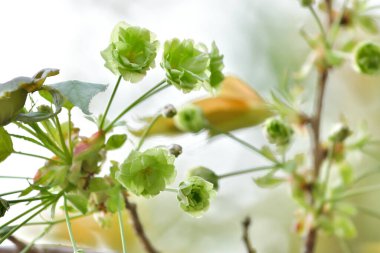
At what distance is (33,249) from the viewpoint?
778 millimetres

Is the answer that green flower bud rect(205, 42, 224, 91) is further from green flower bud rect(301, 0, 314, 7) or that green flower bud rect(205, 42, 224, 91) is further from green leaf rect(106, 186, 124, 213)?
green flower bud rect(301, 0, 314, 7)

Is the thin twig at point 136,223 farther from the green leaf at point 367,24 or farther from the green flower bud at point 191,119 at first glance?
the green leaf at point 367,24

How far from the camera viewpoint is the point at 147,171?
1.97 feet

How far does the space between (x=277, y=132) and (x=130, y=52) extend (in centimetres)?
26

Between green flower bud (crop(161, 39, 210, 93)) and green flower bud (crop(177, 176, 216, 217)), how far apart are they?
3.1 inches

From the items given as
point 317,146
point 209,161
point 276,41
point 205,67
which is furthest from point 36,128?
point 276,41

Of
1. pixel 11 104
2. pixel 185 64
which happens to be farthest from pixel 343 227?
pixel 11 104

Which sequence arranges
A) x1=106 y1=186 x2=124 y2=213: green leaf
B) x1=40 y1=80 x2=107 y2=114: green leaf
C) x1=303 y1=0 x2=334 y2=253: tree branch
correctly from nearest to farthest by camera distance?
1. x1=40 y1=80 x2=107 y2=114: green leaf
2. x1=106 y1=186 x2=124 y2=213: green leaf
3. x1=303 y1=0 x2=334 y2=253: tree branch

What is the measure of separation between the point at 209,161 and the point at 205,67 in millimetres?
1268

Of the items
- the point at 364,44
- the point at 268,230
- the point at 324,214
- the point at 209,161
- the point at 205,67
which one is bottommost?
the point at 268,230

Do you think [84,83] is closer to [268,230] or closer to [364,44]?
[364,44]

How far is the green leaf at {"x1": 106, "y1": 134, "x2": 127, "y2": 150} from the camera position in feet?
2.15

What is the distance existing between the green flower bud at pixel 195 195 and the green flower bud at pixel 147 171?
0.08 feet

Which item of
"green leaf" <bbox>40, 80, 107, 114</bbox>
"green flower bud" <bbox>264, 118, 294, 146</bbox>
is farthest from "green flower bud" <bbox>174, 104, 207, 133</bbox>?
"green leaf" <bbox>40, 80, 107, 114</bbox>
